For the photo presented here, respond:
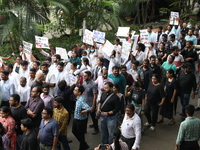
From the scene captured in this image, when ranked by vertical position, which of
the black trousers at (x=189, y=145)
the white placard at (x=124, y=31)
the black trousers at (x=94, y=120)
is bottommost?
the black trousers at (x=94, y=120)

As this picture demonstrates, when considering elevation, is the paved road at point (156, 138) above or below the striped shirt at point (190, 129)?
below

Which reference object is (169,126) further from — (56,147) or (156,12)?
(156,12)

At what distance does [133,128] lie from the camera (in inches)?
186

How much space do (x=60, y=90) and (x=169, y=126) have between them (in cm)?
292

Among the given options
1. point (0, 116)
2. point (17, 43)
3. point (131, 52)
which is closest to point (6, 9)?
point (17, 43)

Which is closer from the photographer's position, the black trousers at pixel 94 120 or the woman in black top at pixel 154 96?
the woman in black top at pixel 154 96

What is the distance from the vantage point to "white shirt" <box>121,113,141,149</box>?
461cm

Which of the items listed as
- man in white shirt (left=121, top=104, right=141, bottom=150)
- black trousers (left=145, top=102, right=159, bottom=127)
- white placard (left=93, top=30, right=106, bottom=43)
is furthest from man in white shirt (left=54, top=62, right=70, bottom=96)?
man in white shirt (left=121, top=104, right=141, bottom=150)

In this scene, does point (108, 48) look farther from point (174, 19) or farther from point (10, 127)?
point (174, 19)

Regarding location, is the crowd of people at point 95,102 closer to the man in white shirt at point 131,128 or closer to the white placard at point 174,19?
the man in white shirt at point 131,128

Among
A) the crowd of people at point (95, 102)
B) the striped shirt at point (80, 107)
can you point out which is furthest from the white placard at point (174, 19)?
the striped shirt at point (80, 107)

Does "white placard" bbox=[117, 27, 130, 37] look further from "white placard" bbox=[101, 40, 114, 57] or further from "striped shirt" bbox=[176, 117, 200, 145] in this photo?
"striped shirt" bbox=[176, 117, 200, 145]

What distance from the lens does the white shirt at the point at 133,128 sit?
15.1 ft

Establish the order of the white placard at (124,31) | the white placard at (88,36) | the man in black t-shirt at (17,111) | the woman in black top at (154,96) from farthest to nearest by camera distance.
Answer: the white placard at (124,31), the white placard at (88,36), the woman in black top at (154,96), the man in black t-shirt at (17,111)
